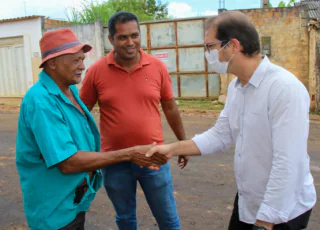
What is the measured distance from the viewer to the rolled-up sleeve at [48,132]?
202 cm

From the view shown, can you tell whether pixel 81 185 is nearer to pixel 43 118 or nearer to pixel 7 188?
pixel 43 118

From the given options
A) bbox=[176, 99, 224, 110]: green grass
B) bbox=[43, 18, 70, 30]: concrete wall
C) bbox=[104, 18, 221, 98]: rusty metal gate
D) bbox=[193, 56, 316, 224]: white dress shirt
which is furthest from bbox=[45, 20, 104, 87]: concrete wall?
bbox=[193, 56, 316, 224]: white dress shirt

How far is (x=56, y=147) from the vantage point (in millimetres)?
2041

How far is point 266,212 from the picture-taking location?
5.84 feet

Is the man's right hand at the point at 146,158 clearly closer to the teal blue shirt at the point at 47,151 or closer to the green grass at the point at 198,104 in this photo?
the teal blue shirt at the point at 47,151

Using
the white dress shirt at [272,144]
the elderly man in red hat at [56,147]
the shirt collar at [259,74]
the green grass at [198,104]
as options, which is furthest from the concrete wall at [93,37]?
the shirt collar at [259,74]

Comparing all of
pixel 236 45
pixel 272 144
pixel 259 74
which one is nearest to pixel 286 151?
pixel 272 144

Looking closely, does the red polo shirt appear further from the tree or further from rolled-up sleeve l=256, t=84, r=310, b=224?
the tree

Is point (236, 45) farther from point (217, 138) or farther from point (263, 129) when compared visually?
point (217, 138)

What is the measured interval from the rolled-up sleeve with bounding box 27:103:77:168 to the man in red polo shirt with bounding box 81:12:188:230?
0.86 m

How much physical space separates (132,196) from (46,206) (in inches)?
37.7

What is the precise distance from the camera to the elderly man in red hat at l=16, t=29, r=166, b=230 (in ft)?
6.73

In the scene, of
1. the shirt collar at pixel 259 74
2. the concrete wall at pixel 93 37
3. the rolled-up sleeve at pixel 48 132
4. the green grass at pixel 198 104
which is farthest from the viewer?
the concrete wall at pixel 93 37

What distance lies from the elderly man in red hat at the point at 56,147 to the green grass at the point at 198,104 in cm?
884
